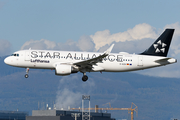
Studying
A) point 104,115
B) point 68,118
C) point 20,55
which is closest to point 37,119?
point 68,118

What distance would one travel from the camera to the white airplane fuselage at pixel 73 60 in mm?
55719

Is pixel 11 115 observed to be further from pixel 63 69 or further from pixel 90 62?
pixel 90 62

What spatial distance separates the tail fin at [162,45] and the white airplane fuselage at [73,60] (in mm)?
2054

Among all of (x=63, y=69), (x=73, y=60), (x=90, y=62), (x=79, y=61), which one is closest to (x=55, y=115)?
(x=73, y=60)

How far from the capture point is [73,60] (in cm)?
5634

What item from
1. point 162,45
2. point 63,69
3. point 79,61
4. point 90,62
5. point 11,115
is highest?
point 162,45

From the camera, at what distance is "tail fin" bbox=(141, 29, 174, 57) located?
61406mm

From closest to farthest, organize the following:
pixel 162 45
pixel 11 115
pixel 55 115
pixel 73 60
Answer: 1. pixel 73 60
2. pixel 162 45
3. pixel 55 115
4. pixel 11 115

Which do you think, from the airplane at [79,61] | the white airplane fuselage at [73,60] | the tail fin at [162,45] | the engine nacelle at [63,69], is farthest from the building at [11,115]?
the engine nacelle at [63,69]

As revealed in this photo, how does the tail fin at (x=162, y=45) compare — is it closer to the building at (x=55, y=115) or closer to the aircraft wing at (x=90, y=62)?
Result: the aircraft wing at (x=90, y=62)

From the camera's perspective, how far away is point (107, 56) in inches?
2260

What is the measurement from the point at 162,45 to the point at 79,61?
1490cm

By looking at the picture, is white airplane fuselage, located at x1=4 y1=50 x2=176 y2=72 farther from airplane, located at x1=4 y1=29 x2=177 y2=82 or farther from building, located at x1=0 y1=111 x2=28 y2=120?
building, located at x1=0 y1=111 x2=28 y2=120

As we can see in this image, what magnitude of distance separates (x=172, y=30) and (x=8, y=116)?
12116 centimetres
